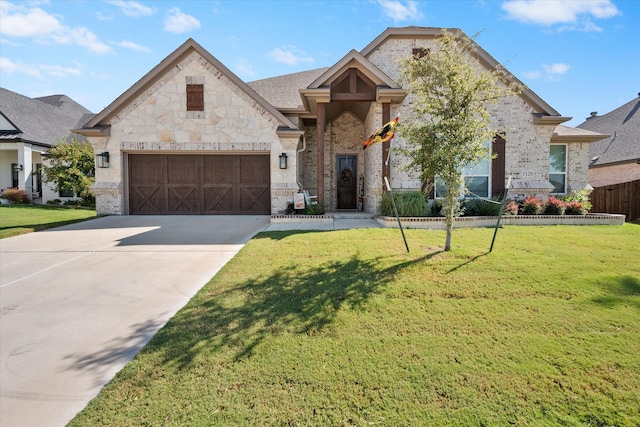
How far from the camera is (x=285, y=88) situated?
48.6 ft

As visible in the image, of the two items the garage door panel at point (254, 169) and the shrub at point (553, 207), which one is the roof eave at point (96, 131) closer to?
the garage door panel at point (254, 169)

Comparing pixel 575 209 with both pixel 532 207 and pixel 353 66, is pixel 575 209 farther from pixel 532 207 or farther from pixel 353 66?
pixel 353 66

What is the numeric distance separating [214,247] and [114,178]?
24.9 feet

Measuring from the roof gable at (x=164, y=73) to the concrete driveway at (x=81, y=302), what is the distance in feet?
16.8

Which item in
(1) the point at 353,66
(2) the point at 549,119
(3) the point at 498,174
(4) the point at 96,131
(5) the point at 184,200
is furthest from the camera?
(5) the point at 184,200

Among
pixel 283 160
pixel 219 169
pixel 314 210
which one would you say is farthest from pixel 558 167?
pixel 219 169

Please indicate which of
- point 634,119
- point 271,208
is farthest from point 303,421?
point 634,119

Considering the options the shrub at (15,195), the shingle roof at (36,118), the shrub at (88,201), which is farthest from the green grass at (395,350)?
the shingle roof at (36,118)

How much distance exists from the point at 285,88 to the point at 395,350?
45.5 ft

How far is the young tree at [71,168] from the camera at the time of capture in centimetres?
1819

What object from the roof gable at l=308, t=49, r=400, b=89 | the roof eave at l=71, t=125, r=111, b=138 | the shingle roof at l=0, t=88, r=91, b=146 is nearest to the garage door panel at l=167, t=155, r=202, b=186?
the roof eave at l=71, t=125, r=111, b=138

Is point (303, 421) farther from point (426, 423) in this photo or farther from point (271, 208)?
point (271, 208)

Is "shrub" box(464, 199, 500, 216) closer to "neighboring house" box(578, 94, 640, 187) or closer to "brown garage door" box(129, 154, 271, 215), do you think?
"brown garage door" box(129, 154, 271, 215)

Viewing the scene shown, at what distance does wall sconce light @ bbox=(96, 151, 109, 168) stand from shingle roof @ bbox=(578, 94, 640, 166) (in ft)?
80.3
